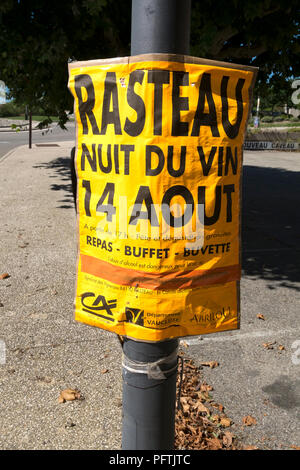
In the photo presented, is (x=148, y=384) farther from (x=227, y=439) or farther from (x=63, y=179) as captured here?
(x=63, y=179)

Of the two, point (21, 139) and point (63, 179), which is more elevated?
point (21, 139)

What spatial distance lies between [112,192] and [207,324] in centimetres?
88

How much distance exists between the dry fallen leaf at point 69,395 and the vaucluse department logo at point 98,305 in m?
1.72

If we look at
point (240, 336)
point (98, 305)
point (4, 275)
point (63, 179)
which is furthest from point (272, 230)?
point (63, 179)

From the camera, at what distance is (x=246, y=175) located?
18.4m

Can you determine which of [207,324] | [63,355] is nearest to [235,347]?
[63,355]

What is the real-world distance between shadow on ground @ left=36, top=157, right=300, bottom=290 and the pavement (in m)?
→ 0.05

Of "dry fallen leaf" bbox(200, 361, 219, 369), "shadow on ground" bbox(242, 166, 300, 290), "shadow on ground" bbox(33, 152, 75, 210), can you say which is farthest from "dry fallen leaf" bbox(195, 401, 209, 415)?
"shadow on ground" bbox(33, 152, 75, 210)

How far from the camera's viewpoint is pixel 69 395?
155 inches

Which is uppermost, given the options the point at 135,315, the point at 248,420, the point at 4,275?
the point at 135,315

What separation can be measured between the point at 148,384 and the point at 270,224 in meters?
8.59

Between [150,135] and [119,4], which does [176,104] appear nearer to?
[150,135]

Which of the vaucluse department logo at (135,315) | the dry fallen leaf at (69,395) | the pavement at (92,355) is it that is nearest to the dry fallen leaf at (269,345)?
the pavement at (92,355)

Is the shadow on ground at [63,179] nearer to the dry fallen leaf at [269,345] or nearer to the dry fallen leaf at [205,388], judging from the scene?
the dry fallen leaf at [269,345]
